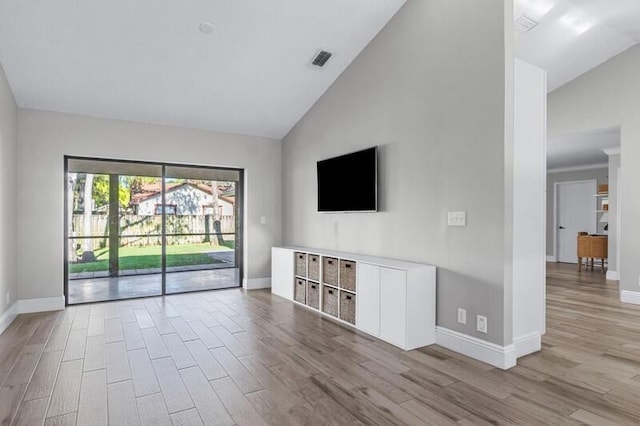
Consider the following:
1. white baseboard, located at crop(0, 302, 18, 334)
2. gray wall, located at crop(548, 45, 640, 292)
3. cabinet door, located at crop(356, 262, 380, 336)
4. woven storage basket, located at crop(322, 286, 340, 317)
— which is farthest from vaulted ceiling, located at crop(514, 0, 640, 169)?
white baseboard, located at crop(0, 302, 18, 334)

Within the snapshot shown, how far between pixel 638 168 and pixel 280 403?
213 inches

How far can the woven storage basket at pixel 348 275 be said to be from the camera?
13.1 ft

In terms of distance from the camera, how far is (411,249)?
375 centimetres

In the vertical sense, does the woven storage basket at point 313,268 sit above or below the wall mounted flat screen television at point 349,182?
below

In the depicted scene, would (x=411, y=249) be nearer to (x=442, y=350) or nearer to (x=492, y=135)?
(x=442, y=350)

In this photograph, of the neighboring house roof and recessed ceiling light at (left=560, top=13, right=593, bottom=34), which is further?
the neighboring house roof

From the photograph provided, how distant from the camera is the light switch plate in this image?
10.5 ft

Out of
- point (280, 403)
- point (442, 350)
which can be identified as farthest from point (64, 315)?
point (442, 350)

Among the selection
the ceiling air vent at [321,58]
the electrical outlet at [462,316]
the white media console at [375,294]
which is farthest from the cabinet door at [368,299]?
the ceiling air vent at [321,58]

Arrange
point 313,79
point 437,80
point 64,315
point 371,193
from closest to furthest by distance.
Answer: point 437,80 < point 371,193 < point 64,315 < point 313,79

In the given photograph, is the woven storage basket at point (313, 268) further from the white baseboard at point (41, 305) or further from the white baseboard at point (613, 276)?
the white baseboard at point (613, 276)

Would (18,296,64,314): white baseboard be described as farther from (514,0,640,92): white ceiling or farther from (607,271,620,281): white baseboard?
(607,271,620,281): white baseboard

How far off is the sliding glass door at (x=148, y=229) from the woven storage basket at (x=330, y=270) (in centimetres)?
216

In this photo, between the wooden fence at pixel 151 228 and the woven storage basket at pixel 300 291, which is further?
the wooden fence at pixel 151 228
